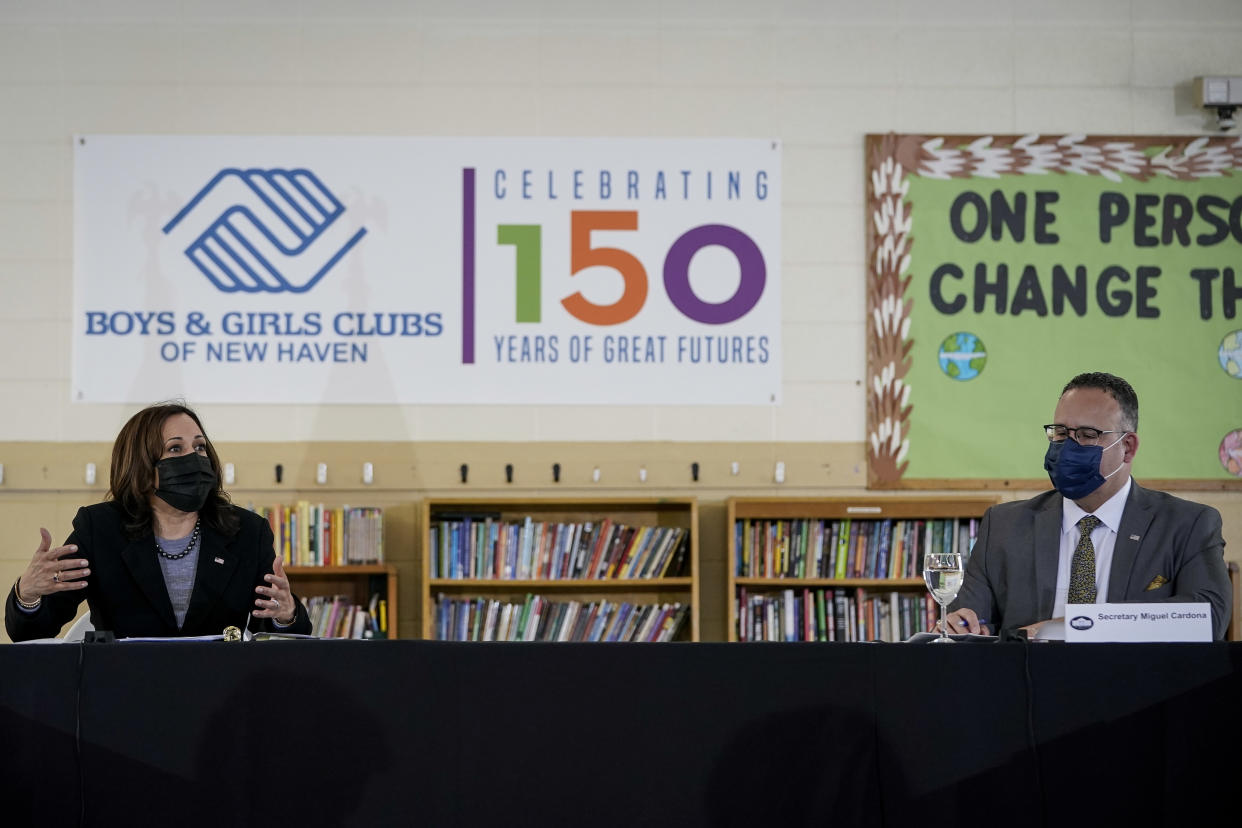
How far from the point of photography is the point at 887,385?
238 inches

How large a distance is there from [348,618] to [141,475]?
2333mm

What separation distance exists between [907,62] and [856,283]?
1.08m

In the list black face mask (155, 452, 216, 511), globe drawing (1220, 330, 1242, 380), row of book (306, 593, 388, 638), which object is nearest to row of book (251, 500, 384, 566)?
row of book (306, 593, 388, 638)

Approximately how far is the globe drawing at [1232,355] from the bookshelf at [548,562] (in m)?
2.58

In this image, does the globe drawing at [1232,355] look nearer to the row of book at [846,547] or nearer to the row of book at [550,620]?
the row of book at [846,547]

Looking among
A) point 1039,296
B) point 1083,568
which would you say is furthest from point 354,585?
point 1083,568

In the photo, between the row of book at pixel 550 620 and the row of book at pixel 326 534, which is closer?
the row of book at pixel 326 534

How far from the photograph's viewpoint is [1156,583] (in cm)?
324

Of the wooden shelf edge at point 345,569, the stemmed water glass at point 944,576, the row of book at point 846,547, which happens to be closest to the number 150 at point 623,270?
the row of book at point 846,547

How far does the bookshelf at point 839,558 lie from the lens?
5.72 meters

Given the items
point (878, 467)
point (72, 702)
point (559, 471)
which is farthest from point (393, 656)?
point (878, 467)

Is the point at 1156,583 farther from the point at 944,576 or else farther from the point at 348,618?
the point at 348,618

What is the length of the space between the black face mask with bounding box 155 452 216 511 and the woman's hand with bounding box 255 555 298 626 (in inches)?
12.3

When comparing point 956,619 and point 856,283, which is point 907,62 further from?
point 956,619
